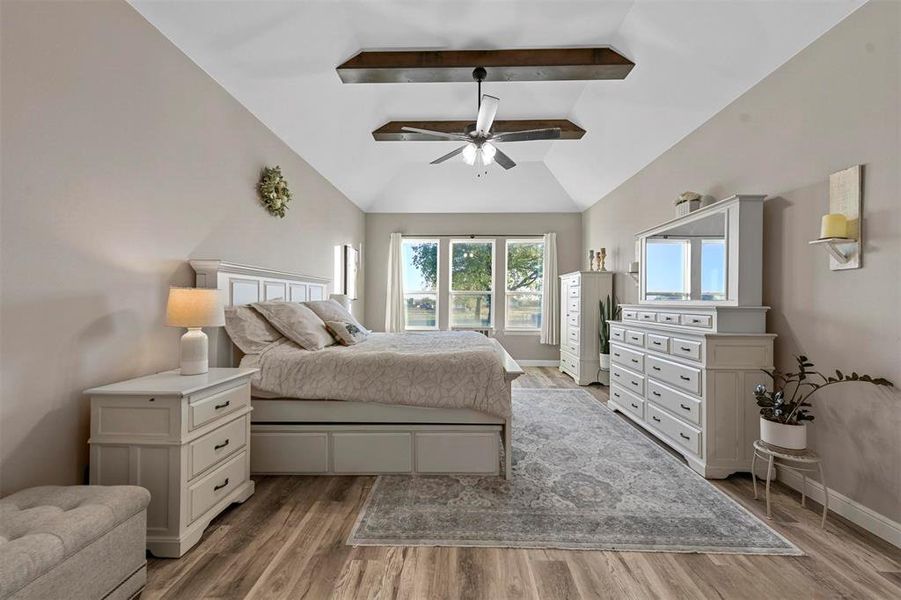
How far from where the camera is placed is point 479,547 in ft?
5.87

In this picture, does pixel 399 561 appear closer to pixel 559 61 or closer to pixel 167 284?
pixel 167 284

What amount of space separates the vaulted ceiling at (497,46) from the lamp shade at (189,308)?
161 cm

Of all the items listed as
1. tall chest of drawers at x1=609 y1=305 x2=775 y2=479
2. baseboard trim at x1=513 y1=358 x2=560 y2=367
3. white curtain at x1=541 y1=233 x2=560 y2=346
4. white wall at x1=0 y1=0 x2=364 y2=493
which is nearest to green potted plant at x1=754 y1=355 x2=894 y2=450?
tall chest of drawers at x1=609 y1=305 x2=775 y2=479

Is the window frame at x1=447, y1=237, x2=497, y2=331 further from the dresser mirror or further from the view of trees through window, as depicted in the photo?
the dresser mirror

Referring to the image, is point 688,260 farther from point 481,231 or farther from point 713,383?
point 481,231

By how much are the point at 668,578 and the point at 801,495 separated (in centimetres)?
136

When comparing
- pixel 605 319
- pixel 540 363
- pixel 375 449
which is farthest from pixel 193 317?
pixel 540 363

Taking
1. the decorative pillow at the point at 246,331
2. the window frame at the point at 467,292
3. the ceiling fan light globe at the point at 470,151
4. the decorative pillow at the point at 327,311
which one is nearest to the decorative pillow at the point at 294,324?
the decorative pillow at the point at 246,331

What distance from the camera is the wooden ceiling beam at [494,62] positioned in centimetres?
313

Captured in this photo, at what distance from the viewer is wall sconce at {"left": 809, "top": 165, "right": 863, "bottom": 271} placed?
1987mm

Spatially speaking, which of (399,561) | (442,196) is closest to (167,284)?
(399,561)

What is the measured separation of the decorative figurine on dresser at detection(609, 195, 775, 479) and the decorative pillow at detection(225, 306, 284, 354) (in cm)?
303

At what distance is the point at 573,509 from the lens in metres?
2.11

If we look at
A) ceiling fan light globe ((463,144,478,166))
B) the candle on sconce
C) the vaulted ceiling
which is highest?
the vaulted ceiling
